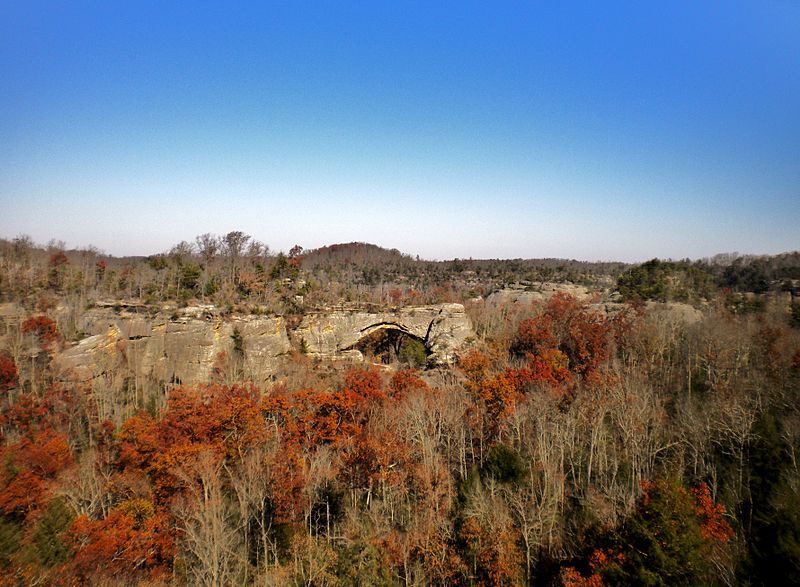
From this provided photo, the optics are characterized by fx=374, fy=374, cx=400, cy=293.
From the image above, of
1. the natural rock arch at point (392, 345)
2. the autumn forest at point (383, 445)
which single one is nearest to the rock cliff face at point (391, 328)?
the natural rock arch at point (392, 345)

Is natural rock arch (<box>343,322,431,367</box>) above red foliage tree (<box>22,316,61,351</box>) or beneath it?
beneath

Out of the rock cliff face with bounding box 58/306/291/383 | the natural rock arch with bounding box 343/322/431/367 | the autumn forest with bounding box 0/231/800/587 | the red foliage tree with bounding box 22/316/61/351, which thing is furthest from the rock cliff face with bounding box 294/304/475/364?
the red foliage tree with bounding box 22/316/61/351

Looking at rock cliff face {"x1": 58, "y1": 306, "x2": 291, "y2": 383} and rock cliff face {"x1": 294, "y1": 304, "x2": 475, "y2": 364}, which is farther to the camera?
rock cliff face {"x1": 294, "y1": 304, "x2": 475, "y2": 364}

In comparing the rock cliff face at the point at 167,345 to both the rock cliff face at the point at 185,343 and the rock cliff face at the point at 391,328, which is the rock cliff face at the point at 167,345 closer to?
the rock cliff face at the point at 185,343

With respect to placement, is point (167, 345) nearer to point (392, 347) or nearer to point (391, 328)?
point (391, 328)

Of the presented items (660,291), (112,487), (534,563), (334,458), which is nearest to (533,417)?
(534,563)

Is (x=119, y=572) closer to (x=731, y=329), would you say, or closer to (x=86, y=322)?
(x=86, y=322)

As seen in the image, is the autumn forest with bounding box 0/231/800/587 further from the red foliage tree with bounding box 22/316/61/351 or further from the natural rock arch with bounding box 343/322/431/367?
the natural rock arch with bounding box 343/322/431/367
